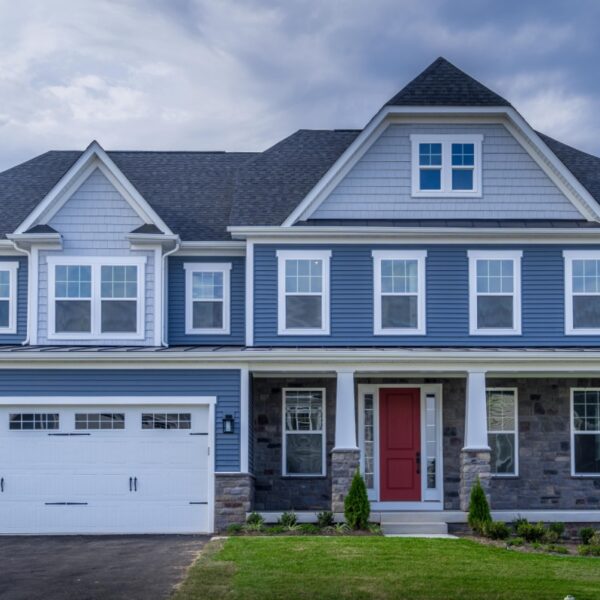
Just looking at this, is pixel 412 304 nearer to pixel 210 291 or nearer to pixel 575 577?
pixel 210 291

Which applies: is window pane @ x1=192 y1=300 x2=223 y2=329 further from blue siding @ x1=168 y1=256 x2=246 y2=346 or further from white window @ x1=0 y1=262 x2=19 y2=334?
white window @ x1=0 y1=262 x2=19 y2=334

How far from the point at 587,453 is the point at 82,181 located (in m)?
11.4

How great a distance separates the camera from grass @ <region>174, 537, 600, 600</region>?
514 inches

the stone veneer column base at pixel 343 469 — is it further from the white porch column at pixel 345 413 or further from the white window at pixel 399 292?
the white window at pixel 399 292

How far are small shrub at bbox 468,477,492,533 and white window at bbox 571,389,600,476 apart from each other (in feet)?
10.8

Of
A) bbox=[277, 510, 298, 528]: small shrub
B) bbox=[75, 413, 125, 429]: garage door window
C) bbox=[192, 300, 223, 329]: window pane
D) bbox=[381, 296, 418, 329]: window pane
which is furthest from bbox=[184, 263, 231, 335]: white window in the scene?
bbox=[277, 510, 298, 528]: small shrub

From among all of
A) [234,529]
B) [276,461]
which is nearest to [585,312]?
[276,461]

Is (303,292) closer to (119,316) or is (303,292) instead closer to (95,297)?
(119,316)

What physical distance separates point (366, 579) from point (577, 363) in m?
7.90

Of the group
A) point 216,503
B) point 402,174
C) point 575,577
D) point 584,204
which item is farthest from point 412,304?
point 575,577

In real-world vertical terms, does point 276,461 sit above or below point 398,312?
below

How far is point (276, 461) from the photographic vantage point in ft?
69.5

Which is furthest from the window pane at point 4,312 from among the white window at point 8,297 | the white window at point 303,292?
the white window at point 303,292

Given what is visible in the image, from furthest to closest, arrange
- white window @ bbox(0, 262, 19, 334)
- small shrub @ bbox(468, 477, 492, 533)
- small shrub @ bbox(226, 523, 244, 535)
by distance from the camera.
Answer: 1. white window @ bbox(0, 262, 19, 334)
2. small shrub @ bbox(468, 477, 492, 533)
3. small shrub @ bbox(226, 523, 244, 535)
